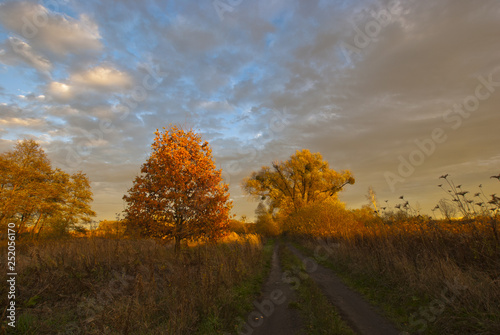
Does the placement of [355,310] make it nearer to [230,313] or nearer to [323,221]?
[230,313]

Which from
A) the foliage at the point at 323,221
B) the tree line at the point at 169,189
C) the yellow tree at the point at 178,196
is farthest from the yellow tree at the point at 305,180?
the yellow tree at the point at 178,196

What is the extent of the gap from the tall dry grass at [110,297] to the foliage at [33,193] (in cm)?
1909

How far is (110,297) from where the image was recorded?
6016mm

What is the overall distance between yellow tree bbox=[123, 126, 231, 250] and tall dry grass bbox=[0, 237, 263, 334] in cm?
276

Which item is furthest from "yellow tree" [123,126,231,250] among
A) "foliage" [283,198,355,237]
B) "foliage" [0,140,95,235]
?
"foliage" [0,140,95,235]

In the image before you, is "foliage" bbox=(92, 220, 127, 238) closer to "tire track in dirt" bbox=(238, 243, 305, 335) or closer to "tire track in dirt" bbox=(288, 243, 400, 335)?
"tire track in dirt" bbox=(238, 243, 305, 335)

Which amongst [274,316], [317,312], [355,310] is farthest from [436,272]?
[274,316]

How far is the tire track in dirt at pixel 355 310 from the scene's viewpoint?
5699 millimetres

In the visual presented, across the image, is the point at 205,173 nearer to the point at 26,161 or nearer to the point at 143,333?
the point at 143,333

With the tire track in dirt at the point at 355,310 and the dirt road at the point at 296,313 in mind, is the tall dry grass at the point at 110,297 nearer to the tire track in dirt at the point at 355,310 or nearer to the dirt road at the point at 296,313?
the dirt road at the point at 296,313

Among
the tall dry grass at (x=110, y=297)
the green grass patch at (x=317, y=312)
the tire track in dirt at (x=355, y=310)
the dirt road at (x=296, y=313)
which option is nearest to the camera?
the tall dry grass at (x=110, y=297)

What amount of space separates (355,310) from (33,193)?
97.5 feet

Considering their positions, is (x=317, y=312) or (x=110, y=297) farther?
(x=317, y=312)

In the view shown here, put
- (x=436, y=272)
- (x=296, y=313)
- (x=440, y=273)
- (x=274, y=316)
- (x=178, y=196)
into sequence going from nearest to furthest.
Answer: (x=440, y=273), (x=436, y=272), (x=274, y=316), (x=296, y=313), (x=178, y=196)
